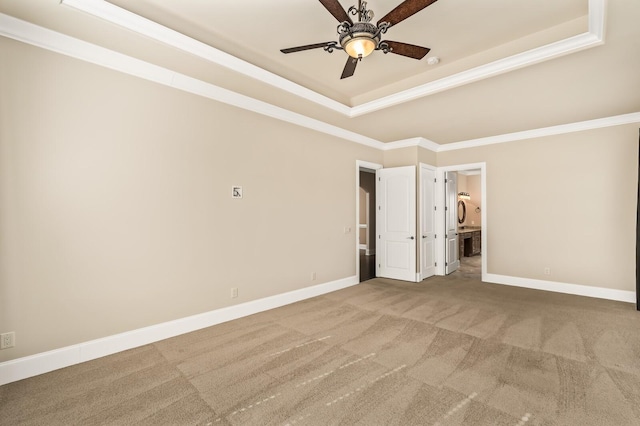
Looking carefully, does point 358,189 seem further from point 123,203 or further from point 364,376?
point 123,203

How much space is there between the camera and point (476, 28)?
2908mm

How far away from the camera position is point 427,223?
6.27 meters

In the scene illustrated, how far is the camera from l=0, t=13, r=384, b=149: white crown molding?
98.7 inches

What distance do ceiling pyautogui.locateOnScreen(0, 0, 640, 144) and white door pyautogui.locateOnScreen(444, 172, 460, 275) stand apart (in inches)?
92.6

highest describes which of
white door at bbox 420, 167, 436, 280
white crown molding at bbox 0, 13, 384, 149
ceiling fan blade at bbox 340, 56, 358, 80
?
white crown molding at bbox 0, 13, 384, 149

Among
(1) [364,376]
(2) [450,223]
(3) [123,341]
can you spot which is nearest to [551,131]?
(2) [450,223]

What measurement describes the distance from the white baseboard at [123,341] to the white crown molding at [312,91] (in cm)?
274

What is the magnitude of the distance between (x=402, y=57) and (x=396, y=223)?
11.3 feet

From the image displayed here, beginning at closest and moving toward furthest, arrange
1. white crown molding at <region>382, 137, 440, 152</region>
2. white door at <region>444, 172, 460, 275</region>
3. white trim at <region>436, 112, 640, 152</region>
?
white trim at <region>436, 112, 640, 152</region> < white crown molding at <region>382, 137, 440, 152</region> < white door at <region>444, 172, 460, 275</region>

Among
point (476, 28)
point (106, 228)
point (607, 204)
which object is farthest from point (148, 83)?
point (607, 204)

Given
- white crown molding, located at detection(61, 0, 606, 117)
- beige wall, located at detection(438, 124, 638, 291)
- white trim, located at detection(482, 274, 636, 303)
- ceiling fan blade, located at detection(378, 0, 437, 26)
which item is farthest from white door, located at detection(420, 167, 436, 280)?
ceiling fan blade, located at detection(378, 0, 437, 26)

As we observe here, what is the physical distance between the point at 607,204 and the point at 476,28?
154 inches

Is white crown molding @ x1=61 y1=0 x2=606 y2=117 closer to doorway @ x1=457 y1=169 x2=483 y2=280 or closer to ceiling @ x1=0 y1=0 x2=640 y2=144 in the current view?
ceiling @ x1=0 y1=0 x2=640 y2=144

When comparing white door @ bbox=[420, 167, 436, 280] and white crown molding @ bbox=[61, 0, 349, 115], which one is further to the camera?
white door @ bbox=[420, 167, 436, 280]
